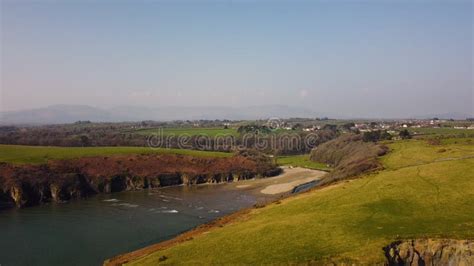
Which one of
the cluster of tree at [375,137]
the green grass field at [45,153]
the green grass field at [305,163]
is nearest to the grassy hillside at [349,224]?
the green grass field at [45,153]

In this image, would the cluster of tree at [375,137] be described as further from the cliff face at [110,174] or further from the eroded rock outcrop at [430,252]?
the eroded rock outcrop at [430,252]

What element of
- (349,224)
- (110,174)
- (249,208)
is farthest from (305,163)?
(349,224)

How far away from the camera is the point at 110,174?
104500 millimetres

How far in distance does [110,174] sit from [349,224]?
253 ft

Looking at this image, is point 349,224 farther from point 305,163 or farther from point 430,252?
point 305,163

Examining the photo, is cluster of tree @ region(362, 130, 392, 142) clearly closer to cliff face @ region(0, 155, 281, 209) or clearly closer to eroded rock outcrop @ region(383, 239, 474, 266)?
cliff face @ region(0, 155, 281, 209)

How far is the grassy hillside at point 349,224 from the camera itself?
35.1 metres

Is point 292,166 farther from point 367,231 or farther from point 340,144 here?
point 367,231

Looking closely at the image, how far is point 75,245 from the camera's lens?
173 feet

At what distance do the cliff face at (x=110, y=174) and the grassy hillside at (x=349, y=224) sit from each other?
5460cm

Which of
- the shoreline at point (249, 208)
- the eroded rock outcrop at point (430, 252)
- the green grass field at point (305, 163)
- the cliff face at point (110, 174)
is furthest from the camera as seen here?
the green grass field at point (305, 163)

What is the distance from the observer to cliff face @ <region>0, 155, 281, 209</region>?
8688 cm

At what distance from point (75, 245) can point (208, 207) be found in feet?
98.5

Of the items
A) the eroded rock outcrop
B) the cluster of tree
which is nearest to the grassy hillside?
the eroded rock outcrop
